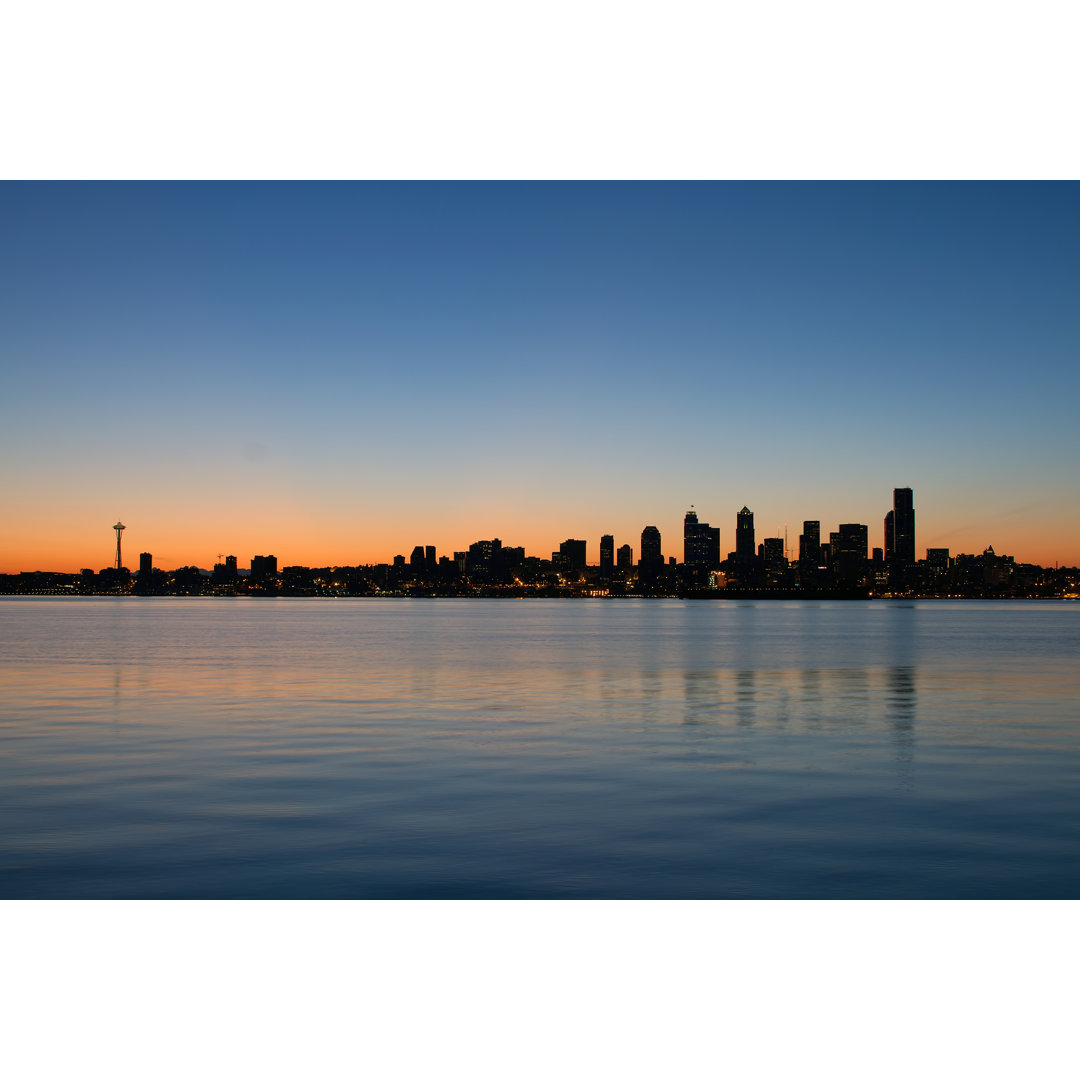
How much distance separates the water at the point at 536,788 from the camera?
1071 centimetres

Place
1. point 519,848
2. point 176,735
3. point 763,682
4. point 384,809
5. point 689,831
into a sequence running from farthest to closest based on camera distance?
Result: point 763,682 → point 176,735 → point 384,809 → point 689,831 → point 519,848

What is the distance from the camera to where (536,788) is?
1539 cm

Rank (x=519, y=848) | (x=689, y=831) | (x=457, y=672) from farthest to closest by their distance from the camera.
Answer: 1. (x=457, y=672)
2. (x=689, y=831)
3. (x=519, y=848)

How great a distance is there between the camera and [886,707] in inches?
1070

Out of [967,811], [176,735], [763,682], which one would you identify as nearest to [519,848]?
[967,811]

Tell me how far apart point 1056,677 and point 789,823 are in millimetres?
28374

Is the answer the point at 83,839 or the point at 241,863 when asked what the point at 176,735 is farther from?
the point at 241,863

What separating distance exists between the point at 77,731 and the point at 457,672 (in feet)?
59.9

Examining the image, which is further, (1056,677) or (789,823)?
(1056,677)

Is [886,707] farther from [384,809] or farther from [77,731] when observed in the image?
[77,731]

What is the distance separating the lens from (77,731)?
71.1ft

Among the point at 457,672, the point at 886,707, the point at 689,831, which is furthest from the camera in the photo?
the point at 457,672

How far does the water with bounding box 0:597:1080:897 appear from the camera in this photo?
1071cm
